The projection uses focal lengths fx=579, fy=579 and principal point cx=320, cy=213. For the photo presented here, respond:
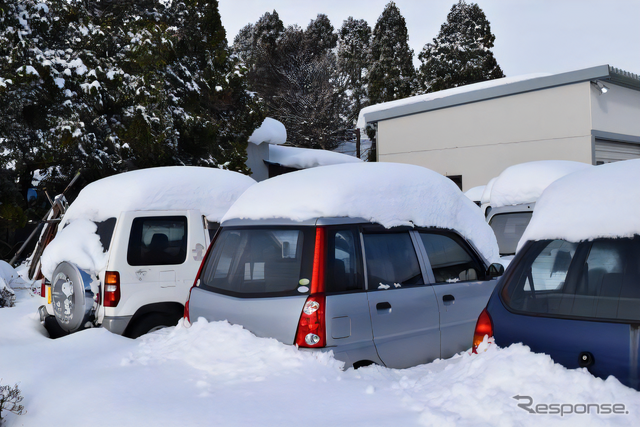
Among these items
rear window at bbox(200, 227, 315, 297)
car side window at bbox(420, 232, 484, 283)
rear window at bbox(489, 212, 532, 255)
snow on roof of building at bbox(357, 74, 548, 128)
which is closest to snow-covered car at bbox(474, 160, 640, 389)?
rear window at bbox(200, 227, 315, 297)

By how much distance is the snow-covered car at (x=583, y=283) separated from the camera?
308 centimetres

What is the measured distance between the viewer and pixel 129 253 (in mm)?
6320

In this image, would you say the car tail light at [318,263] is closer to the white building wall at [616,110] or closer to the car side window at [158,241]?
the car side window at [158,241]

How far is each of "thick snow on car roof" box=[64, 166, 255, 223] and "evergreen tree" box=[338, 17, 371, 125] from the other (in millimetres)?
42307

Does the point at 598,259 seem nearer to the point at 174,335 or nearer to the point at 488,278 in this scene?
the point at 488,278

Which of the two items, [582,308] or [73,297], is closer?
[582,308]

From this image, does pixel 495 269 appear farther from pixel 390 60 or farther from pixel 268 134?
pixel 390 60

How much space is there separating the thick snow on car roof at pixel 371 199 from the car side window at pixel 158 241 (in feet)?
5.25

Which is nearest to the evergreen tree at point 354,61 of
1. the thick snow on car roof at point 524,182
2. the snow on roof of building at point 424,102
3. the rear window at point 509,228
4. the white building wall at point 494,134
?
the snow on roof of building at point 424,102

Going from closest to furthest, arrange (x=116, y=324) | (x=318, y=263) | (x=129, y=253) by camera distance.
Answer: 1. (x=318, y=263)
2. (x=116, y=324)
3. (x=129, y=253)

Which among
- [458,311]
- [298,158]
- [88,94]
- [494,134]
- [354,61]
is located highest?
[354,61]

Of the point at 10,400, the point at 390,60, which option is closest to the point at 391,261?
the point at 10,400

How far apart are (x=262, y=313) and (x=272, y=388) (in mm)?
628

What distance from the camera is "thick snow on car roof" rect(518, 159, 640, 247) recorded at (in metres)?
3.28
